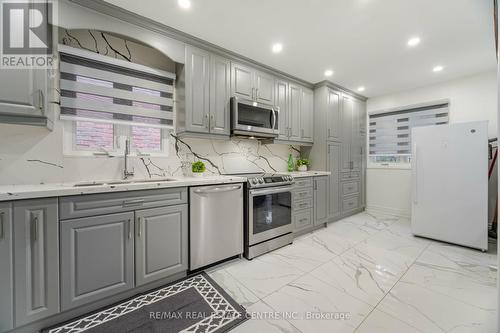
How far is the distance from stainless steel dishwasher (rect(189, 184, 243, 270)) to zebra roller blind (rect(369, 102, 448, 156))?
3638mm

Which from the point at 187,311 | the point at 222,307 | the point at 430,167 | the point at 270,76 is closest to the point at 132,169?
the point at 187,311

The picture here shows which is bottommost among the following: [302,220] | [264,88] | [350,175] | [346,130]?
[302,220]

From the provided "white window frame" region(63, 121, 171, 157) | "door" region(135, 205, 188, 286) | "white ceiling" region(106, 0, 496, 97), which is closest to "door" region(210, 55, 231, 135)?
"white ceiling" region(106, 0, 496, 97)

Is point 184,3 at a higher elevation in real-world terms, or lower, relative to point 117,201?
higher

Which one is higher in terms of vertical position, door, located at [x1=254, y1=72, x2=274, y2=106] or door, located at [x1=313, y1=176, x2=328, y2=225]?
door, located at [x1=254, y1=72, x2=274, y2=106]

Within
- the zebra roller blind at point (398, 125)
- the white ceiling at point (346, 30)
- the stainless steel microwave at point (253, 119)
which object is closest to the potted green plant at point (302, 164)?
the stainless steel microwave at point (253, 119)

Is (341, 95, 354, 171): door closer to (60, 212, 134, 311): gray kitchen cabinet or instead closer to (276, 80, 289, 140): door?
(276, 80, 289, 140): door

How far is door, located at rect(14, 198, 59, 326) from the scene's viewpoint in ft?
4.05

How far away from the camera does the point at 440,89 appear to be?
3555 mm

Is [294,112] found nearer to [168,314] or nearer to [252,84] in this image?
[252,84]

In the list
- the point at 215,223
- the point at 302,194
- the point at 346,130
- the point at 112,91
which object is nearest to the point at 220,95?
the point at 112,91

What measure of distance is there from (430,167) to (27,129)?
15.4 feet

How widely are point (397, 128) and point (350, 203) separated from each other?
184 cm

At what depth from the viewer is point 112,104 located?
2041 millimetres
